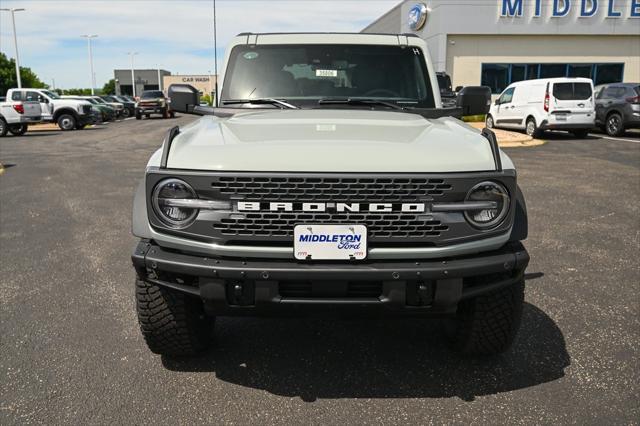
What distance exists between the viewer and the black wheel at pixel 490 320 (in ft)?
9.94

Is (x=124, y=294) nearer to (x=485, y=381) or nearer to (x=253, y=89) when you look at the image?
(x=253, y=89)

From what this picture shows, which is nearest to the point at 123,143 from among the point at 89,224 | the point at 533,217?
the point at 89,224

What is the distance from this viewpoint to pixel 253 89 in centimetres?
414

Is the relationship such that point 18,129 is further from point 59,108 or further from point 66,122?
point 66,122

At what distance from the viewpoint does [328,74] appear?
13.8ft

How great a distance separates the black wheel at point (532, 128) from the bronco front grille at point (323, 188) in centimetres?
1648

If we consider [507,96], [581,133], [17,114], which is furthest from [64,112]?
[581,133]

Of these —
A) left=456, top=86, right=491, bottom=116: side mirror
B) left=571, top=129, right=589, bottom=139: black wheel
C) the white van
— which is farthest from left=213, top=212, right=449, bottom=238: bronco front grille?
left=571, top=129, right=589, bottom=139: black wheel

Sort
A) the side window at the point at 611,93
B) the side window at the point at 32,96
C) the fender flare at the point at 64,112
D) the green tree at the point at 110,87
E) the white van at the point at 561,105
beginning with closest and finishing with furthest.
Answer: the white van at the point at 561,105
the side window at the point at 611,93
the side window at the point at 32,96
the fender flare at the point at 64,112
the green tree at the point at 110,87

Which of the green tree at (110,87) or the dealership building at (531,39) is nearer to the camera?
the dealership building at (531,39)

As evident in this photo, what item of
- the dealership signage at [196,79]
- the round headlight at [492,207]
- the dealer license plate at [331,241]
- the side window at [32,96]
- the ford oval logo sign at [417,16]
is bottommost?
the dealer license plate at [331,241]

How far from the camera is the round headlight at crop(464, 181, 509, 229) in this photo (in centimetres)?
271

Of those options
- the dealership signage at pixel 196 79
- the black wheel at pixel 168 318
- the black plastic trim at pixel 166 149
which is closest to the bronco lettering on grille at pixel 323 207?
the black plastic trim at pixel 166 149

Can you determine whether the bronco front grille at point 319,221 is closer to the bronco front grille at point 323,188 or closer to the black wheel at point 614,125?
the bronco front grille at point 323,188
